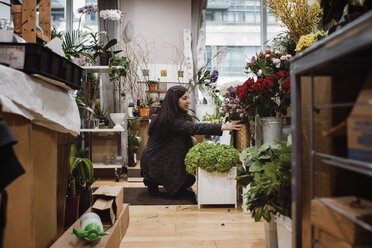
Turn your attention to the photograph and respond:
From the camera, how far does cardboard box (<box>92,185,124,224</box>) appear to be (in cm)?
167

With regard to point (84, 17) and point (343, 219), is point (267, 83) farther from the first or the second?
point (84, 17)

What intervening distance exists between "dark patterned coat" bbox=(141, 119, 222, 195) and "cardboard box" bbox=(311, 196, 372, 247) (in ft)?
5.94

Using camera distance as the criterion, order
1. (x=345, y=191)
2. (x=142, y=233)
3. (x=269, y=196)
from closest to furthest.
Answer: (x=345, y=191), (x=269, y=196), (x=142, y=233)

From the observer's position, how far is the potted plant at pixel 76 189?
194 centimetres

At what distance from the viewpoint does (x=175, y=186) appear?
2730mm

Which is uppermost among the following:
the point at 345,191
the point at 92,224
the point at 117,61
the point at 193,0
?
the point at 193,0

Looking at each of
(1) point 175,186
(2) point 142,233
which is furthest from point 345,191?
(1) point 175,186

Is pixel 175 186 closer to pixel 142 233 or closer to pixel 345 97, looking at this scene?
pixel 142 233

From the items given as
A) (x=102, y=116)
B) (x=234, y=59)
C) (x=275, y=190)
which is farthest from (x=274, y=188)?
(x=234, y=59)

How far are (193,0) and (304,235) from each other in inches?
185

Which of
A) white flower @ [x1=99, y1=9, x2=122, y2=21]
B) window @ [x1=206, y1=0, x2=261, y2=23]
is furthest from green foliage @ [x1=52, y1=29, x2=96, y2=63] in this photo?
window @ [x1=206, y1=0, x2=261, y2=23]

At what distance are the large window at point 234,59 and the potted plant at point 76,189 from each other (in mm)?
3294

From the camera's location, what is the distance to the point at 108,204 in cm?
168

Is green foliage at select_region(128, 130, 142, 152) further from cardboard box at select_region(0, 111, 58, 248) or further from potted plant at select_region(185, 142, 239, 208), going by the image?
cardboard box at select_region(0, 111, 58, 248)
